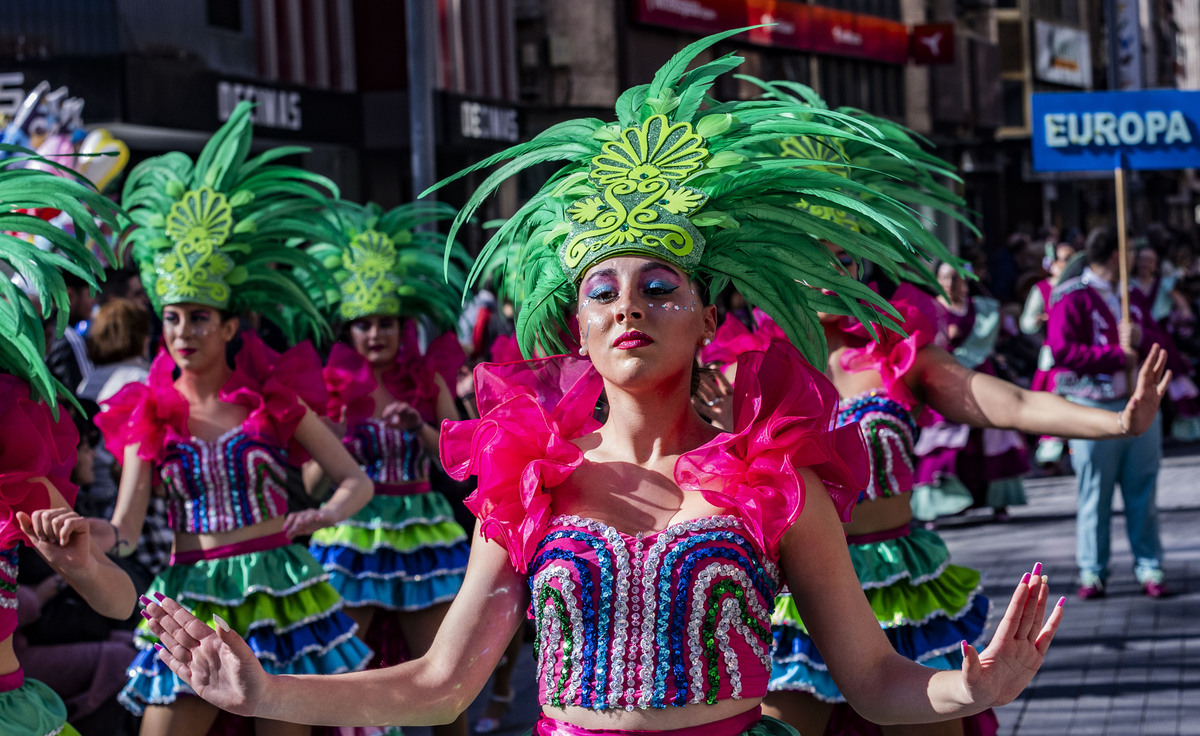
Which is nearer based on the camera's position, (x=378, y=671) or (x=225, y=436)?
(x=378, y=671)

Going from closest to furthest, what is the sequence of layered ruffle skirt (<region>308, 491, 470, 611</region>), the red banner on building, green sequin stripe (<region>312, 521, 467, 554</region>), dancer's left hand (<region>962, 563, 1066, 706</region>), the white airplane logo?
dancer's left hand (<region>962, 563, 1066, 706</region>)
layered ruffle skirt (<region>308, 491, 470, 611</region>)
green sequin stripe (<region>312, 521, 467, 554</region>)
the red banner on building
the white airplane logo

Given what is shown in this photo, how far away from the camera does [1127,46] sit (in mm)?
39781

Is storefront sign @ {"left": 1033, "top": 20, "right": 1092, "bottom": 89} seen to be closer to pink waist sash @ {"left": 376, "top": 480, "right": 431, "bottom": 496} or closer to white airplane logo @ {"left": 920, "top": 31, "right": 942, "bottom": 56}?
white airplane logo @ {"left": 920, "top": 31, "right": 942, "bottom": 56}

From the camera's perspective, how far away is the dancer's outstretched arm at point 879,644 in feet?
8.22

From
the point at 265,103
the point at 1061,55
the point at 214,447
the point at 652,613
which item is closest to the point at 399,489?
the point at 214,447

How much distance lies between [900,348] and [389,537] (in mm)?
2806

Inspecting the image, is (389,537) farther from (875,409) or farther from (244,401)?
(875,409)

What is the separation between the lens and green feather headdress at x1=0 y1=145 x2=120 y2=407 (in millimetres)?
3713

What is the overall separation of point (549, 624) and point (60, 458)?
6.02 feet

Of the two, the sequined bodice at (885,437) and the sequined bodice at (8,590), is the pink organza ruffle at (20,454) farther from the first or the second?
the sequined bodice at (885,437)

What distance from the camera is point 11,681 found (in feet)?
12.3

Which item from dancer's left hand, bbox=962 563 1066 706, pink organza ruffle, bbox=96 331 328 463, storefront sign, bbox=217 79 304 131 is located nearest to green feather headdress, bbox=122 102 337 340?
pink organza ruffle, bbox=96 331 328 463

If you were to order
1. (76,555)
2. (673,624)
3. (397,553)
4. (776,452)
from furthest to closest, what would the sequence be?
(397,553)
(76,555)
(776,452)
(673,624)

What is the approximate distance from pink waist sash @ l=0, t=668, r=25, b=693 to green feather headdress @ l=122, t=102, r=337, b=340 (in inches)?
72.7
